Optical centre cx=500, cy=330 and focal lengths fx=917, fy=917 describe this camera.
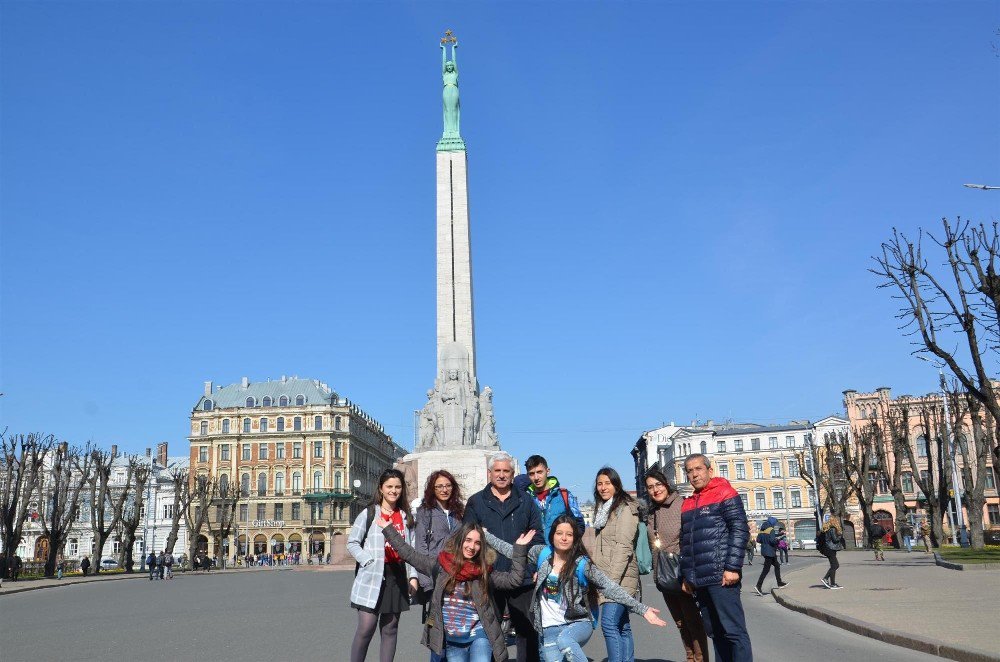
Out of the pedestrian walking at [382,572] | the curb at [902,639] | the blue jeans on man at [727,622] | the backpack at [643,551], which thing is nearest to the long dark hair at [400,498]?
the pedestrian walking at [382,572]

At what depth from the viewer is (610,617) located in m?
7.89

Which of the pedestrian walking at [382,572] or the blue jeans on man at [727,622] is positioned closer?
the blue jeans on man at [727,622]

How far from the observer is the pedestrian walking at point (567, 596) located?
22.6ft

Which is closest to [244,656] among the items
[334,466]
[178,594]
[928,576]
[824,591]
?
[824,591]

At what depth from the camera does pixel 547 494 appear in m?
8.95

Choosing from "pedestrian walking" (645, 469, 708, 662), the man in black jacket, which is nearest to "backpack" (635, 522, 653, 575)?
"pedestrian walking" (645, 469, 708, 662)

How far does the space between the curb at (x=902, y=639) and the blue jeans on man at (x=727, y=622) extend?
9.13 ft

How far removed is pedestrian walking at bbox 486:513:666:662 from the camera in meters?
6.90

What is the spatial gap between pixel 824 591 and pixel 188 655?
13.0 metres

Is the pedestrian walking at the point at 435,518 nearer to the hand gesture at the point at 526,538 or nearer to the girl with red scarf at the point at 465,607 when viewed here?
the hand gesture at the point at 526,538

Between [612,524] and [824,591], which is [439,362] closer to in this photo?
[824,591]

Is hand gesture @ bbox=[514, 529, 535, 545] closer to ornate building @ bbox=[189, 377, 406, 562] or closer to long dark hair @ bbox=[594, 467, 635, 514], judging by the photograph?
long dark hair @ bbox=[594, 467, 635, 514]

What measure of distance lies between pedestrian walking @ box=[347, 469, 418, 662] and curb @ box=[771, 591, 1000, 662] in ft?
18.8

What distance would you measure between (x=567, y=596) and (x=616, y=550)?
142 cm
